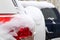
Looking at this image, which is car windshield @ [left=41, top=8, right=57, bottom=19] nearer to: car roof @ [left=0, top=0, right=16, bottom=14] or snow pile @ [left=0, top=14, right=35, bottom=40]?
car roof @ [left=0, top=0, right=16, bottom=14]

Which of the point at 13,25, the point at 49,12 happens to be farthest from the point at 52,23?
the point at 13,25

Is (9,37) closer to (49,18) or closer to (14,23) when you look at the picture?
(14,23)

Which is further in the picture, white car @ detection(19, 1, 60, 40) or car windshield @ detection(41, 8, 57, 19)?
car windshield @ detection(41, 8, 57, 19)

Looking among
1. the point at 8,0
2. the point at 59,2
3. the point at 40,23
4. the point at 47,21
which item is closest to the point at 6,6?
the point at 8,0

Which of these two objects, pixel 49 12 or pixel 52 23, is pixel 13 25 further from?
pixel 49 12

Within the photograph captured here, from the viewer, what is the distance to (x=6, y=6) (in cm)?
102

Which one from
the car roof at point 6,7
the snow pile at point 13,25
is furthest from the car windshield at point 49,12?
the snow pile at point 13,25

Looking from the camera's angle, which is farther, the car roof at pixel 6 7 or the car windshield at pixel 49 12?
the car windshield at pixel 49 12

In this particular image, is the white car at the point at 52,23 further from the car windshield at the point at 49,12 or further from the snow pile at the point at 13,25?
the snow pile at the point at 13,25

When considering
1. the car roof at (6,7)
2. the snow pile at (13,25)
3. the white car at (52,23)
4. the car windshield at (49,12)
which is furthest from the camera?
the car windshield at (49,12)

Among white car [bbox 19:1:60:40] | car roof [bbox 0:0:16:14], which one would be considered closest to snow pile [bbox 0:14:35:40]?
car roof [bbox 0:0:16:14]

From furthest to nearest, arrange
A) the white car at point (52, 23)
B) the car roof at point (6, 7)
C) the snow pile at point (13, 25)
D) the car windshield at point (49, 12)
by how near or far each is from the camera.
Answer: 1. the car windshield at point (49, 12)
2. the white car at point (52, 23)
3. the car roof at point (6, 7)
4. the snow pile at point (13, 25)

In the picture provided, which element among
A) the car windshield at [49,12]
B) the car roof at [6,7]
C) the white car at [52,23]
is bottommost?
the white car at [52,23]

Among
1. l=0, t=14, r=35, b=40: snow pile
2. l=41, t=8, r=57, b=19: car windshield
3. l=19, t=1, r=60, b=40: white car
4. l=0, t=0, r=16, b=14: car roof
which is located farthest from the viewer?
l=41, t=8, r=57, b=19: car windshield
